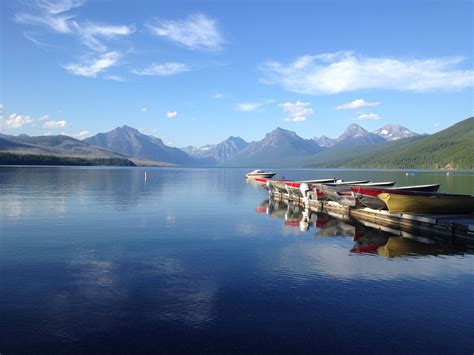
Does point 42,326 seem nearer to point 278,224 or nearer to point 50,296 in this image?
point 50,296

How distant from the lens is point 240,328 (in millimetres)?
13766

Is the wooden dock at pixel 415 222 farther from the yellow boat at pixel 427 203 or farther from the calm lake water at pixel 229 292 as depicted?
the calm lake water at pixel 229 292

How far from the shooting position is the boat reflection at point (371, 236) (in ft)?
88.8

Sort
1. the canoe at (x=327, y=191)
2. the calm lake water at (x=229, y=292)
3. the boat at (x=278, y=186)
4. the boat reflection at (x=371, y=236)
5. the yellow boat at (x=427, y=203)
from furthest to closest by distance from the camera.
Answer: the boat at (x=278, y=186) → the canoe at (x=327, y=191) → the yellow boat at (x=427, y=203) → the boat reflection at (x=371, y=236) → the calm lake water at (x=229, y=292)

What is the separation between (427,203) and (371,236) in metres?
8.73

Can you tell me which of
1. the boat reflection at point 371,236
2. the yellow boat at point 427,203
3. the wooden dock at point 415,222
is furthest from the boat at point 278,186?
the yellow boat at point 427,203

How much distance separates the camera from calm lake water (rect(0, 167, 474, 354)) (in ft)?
42.6

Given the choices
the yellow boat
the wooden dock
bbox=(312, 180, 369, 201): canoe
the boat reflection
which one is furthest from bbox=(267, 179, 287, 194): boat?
the yellow boat

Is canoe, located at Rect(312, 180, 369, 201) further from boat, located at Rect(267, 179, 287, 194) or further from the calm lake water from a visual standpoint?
the calm lake water

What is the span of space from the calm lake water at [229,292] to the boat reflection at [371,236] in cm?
22

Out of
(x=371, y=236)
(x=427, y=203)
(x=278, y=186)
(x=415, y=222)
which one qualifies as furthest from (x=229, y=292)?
(x=278, y=186)

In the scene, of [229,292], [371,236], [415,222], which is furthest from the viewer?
[415,222]

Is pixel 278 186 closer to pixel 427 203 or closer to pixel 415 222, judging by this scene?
pixel 427 203

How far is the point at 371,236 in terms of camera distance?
33312mm
